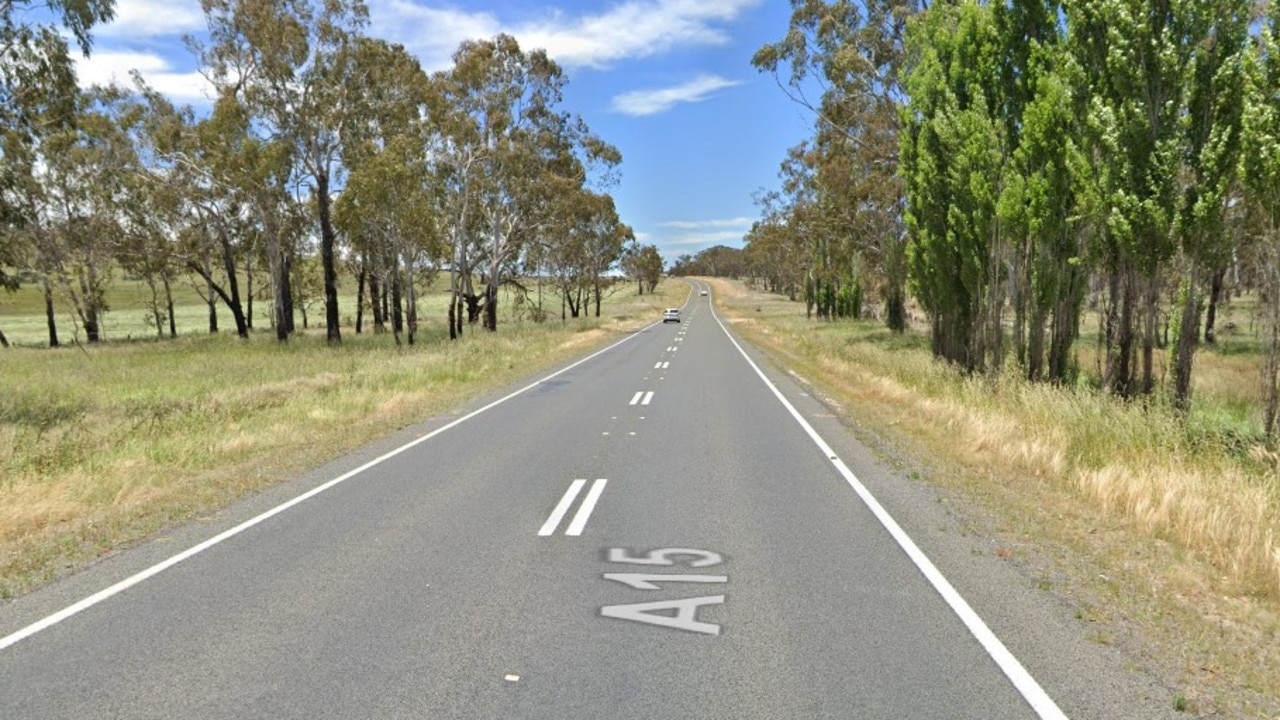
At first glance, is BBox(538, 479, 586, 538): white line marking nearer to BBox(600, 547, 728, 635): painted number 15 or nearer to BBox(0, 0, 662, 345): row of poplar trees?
BBox(600, 547, 728, 635): painted number 15

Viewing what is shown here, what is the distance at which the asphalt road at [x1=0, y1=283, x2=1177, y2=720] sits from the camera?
12.2 ft

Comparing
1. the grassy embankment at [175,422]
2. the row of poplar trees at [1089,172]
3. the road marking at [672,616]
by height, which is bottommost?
the grassy embankment at [175,422]

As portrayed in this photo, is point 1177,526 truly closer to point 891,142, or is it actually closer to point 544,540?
point 544,540

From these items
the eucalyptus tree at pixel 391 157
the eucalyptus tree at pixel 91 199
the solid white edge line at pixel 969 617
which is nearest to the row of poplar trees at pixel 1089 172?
the solid white edge line at pixel 969 617

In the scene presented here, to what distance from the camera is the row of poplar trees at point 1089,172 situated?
34.0 ft

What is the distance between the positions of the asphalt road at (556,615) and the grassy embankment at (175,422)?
0.88 m

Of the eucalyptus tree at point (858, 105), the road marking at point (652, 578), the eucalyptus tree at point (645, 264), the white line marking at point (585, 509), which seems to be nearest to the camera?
the road marking at point (652, 578)

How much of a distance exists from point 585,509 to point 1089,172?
10437 millimetres

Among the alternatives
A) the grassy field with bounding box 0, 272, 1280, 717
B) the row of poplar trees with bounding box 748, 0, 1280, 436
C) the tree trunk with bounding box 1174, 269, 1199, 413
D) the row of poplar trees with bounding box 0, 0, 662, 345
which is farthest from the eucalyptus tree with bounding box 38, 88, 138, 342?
the tree trunk with bounding box 1174, 269, 1199, 413

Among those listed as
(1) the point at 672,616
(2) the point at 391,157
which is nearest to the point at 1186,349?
(1) the point at 672,616

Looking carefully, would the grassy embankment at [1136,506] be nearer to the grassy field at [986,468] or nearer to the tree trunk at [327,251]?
the grassy field at [986,468]

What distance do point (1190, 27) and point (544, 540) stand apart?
38.5ft

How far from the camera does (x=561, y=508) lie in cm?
739

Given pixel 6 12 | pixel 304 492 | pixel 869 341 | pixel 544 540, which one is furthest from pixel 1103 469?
pixel 869 341
